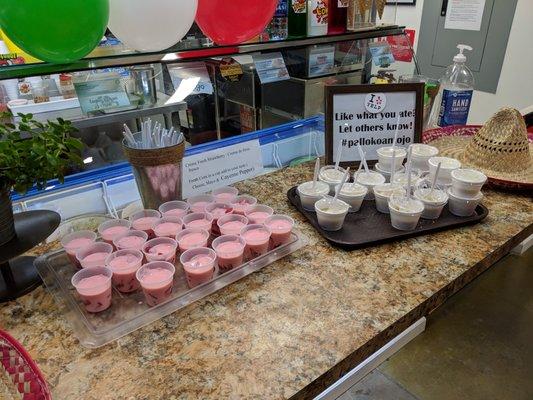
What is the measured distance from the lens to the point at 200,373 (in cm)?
69

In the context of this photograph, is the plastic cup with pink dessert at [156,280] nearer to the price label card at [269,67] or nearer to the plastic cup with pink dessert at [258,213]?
the plastic cup with pink dessert at [258,213]

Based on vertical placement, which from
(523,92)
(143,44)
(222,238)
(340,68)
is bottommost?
(523,92)

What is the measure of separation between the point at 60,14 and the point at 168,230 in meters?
0.51

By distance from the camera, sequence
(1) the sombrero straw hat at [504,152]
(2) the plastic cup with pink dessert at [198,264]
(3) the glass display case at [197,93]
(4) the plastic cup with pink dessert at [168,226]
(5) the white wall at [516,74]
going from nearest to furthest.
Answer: (2) the plastic cup with pink dessert at [198,264] → (4) the plastic cup with pink dessert at [168,226] → (3) the glass display case at [197,93] → (1) the sombrero straw hat at [504,152] → (5) the white wall at [516,74]

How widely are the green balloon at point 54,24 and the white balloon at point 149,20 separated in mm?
55

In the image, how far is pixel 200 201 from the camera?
3.68ft

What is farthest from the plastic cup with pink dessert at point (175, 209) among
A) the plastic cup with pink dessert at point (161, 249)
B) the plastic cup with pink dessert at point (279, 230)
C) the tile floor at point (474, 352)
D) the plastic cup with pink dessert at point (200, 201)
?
the tile floor at point (474, 352)

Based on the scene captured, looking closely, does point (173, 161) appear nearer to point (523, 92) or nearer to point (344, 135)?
point (344, 135)

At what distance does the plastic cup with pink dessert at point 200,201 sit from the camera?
1079 millimetres

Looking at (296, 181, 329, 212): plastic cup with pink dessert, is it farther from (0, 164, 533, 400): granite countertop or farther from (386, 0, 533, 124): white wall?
(386, 0, 533, 124): white wall

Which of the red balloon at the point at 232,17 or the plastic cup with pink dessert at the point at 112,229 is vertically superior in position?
the red balloon at the point at 232,17

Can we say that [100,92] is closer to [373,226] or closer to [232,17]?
[232,17]

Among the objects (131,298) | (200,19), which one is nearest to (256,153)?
(200,19)

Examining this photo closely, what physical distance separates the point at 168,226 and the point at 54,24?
0.49 meters
